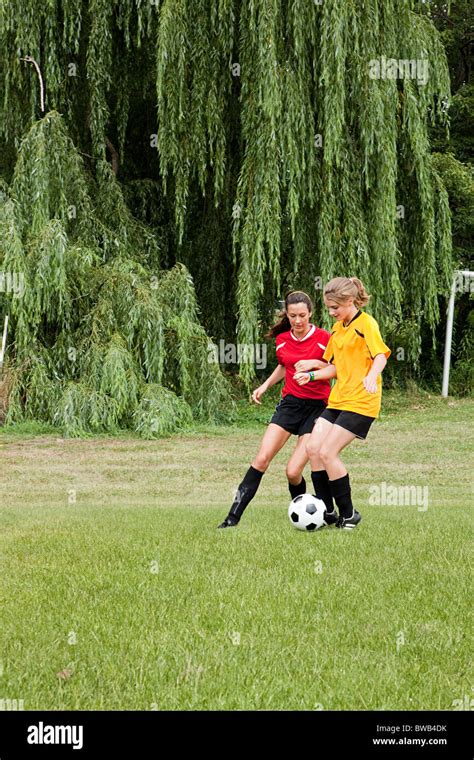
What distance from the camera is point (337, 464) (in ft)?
19.3

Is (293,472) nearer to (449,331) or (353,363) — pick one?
(353,363)

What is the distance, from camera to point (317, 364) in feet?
18.9

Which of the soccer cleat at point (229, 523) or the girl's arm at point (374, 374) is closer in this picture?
the girl's arm at point (374, 374)

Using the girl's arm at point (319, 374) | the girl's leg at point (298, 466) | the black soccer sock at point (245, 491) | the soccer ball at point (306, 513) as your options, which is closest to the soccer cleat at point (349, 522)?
the soccer ball at point (306, 513)

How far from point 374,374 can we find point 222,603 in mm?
1879

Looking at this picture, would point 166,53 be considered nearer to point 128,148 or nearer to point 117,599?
point 128,148

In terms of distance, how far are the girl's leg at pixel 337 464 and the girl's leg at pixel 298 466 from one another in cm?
27

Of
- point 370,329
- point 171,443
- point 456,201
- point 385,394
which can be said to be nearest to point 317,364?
point 370,329

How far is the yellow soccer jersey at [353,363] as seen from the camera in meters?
5.64

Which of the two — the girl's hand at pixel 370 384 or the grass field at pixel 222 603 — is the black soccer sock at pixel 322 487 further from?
the girl's hand at pixel 370 384

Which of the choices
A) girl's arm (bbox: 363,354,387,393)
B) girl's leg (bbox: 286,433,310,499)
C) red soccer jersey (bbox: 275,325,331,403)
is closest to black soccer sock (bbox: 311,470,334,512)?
girl's leg (bbox: 286,433,310,499)

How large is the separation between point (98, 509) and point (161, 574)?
2670mm

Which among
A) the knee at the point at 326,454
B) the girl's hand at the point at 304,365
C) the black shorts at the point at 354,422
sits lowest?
the knee at the point at 326,454

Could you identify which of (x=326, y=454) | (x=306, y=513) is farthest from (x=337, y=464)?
(x=306, y=513)
